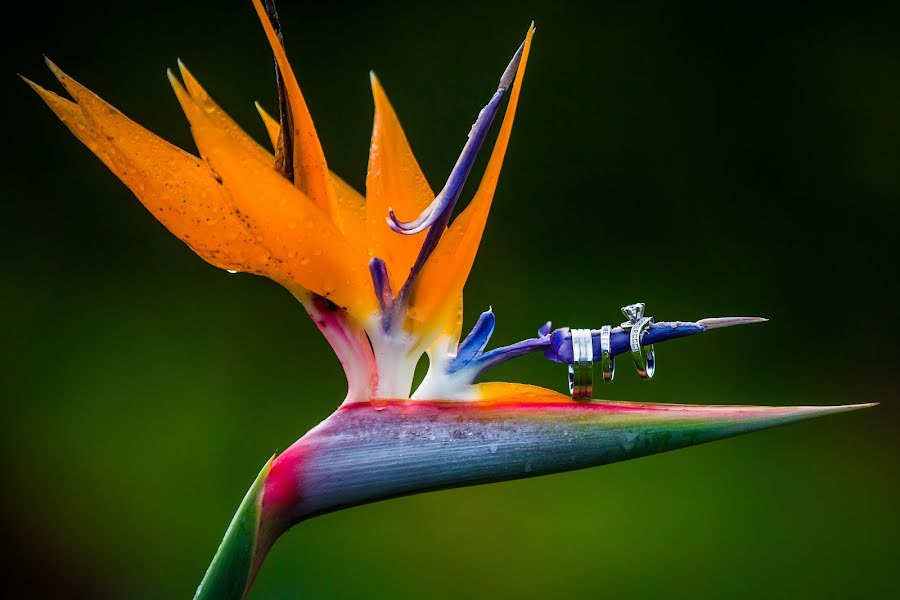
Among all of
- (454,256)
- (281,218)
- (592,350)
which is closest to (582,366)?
(592,350)

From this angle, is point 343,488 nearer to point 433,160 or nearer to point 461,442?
point 461,442

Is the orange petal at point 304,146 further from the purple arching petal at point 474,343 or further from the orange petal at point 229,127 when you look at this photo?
the purple arching petal at point 474,343

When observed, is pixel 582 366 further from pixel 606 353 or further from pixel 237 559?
pixel 237 559

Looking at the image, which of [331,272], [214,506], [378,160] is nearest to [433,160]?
[214,506]

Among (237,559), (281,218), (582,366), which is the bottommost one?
(237,559)

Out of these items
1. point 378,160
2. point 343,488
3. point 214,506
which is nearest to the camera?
point 343,488

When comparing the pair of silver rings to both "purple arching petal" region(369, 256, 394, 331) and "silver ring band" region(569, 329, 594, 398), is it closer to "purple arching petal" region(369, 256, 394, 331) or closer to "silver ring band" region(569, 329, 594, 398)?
"silver ring band" region(569, 329, 594, 398)
